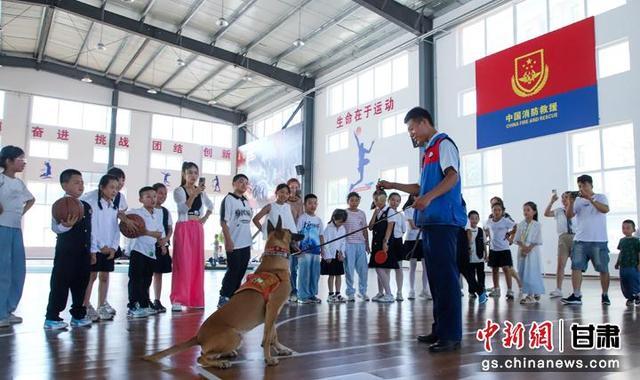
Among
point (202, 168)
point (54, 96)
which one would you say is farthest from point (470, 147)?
point (54, 96)

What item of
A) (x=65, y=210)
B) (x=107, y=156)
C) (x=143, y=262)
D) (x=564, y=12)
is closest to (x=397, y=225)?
(x=143, y=262)

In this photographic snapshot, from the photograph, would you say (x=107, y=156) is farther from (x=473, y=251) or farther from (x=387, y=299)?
(x=473, y=251)

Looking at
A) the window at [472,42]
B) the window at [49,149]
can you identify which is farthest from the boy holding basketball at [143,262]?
the window at [49,149]

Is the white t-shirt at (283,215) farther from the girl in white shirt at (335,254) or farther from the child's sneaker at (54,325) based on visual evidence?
the child's sneaker at (54,325)

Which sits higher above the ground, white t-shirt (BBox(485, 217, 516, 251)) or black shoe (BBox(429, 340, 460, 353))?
white t-shirt (BBox(485, 217, 516, 251))

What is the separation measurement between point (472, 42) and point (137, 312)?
1363 cm

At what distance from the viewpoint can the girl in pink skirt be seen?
5875 millimetres

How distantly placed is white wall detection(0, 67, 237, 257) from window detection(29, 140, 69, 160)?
20 cm

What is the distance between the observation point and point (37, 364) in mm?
3078

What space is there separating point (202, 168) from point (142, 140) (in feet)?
12.0

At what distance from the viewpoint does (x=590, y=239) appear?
652 cm

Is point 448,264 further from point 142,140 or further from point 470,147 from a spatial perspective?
point 142,140

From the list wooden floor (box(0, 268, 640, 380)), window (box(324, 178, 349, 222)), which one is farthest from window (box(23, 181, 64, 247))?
wooden floor (box(0, 268, 640, 380))

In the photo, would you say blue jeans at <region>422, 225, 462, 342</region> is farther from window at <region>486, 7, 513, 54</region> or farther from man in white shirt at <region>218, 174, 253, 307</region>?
window at <region>486, 7, 513, 54</region>
